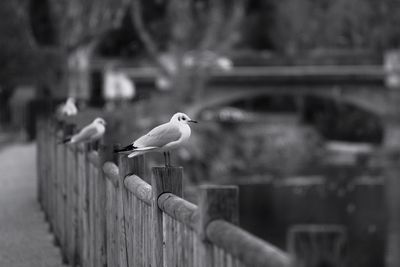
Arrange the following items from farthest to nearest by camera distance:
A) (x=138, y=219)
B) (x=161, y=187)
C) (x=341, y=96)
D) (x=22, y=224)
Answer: (x=341, y=96) → (x=22, y=224) → (x=138, y=219) → (x=161, y=187)

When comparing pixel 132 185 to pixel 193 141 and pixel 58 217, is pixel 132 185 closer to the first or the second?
pixel 58 217

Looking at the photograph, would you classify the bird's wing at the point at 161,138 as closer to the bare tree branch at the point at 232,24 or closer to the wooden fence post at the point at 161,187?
the wooden fence post at the point at 161,187

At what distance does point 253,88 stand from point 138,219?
59.8 m

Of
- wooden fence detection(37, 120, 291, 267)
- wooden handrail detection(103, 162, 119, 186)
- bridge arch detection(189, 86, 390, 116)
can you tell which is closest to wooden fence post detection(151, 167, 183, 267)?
wooden fence detection(37, 120, 291, 267)

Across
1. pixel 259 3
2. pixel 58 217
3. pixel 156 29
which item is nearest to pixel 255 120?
pixel 259 3

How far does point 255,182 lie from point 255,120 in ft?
64.4

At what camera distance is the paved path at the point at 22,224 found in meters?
12.7

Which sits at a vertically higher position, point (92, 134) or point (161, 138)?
point (161, 138)

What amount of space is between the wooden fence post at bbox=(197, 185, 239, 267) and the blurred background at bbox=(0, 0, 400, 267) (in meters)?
23.1

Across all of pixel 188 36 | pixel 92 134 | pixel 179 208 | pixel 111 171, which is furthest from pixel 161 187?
pixel 188 36

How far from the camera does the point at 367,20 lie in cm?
7900

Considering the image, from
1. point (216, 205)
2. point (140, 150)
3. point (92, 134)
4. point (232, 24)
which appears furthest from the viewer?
point (232, 24)

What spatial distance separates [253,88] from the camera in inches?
2660

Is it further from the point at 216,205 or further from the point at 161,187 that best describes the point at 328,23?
the point at 216,205
